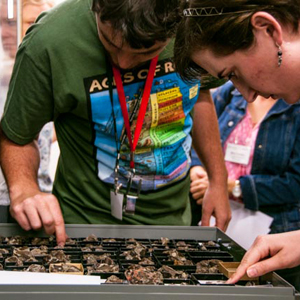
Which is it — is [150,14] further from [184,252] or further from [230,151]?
[230,151]

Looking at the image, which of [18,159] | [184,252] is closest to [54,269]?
[184,252]

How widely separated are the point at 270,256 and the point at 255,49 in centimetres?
46

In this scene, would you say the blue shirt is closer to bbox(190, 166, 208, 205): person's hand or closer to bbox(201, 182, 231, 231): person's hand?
bbox(190, 166, 208, 205): person's hand

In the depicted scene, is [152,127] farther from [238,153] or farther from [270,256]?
[238,153]

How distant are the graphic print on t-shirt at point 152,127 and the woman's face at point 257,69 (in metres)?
0.39

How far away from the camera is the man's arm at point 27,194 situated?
1596 millimetres

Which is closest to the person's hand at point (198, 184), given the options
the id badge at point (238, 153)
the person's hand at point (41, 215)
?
the id badge at point (238, 153)

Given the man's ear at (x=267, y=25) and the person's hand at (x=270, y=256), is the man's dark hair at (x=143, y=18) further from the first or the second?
the person's hand at (x=270, y=256)

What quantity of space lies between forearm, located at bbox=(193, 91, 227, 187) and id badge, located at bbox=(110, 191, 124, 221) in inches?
18.2

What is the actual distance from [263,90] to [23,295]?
0.69 m

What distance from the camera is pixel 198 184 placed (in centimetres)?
279

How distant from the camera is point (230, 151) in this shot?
9.37 feet

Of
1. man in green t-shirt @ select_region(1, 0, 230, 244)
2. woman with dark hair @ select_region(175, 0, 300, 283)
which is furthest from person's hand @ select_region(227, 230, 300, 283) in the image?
man in green t-shirt @ select_region(1, 0, 230, 244)

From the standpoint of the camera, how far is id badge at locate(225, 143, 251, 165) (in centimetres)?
283
